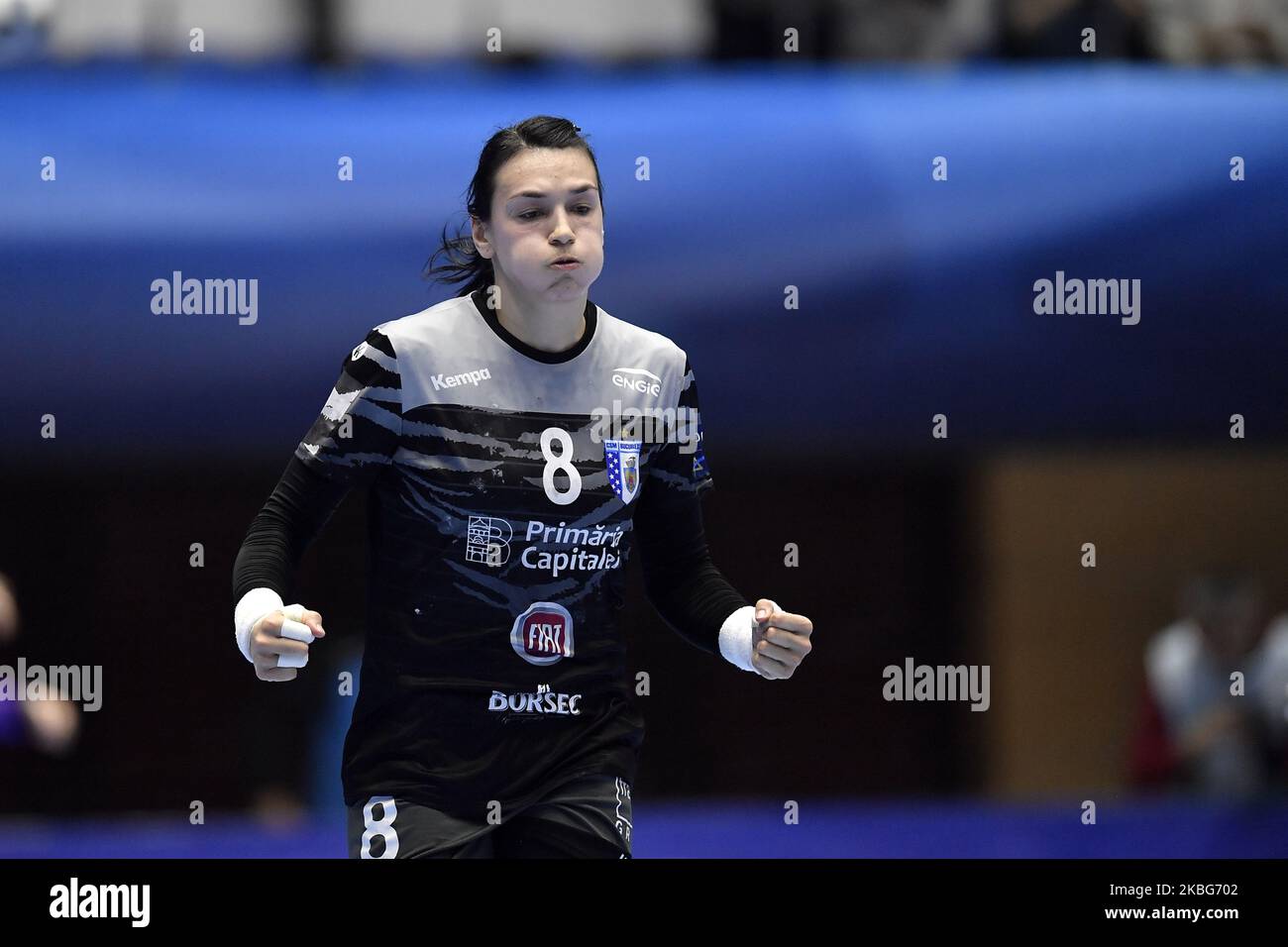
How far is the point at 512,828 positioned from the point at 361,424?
865 millimetres

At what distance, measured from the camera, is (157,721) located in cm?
742

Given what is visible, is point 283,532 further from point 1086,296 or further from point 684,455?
point 1086,296

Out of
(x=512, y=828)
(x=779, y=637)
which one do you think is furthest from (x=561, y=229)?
(x=512, y=828)

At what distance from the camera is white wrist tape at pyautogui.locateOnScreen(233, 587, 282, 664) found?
331cm

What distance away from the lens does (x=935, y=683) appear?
283 inches

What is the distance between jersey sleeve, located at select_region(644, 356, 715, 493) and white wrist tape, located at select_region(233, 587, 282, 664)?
0.87m

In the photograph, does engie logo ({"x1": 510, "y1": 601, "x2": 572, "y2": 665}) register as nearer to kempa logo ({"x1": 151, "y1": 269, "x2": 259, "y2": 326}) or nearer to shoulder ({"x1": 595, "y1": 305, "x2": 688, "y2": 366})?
shoulder ({"x1": 595, "y1": 305, "x2": 688, "y2": 366})

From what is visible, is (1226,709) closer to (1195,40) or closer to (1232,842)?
(1232,842)

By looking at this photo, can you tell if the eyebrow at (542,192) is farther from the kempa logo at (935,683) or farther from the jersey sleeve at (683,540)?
the kempa logo at (935,683)

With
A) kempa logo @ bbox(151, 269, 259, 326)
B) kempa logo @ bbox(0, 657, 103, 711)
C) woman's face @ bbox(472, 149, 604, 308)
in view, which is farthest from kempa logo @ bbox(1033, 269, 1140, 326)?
kempa logo @ bbox(0, 657, 103, 711)

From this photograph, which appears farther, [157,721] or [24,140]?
[157,721]

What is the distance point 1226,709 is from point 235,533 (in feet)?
13.1
